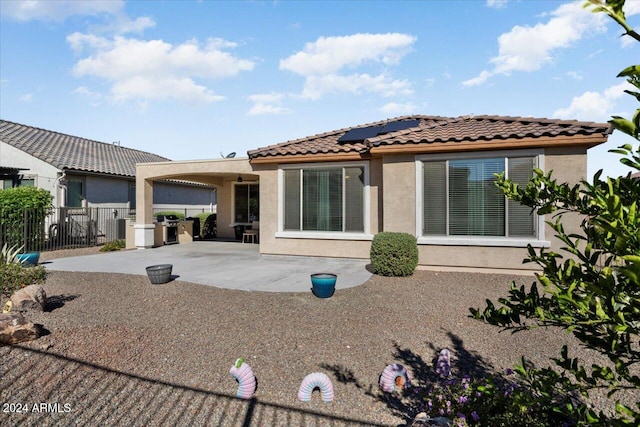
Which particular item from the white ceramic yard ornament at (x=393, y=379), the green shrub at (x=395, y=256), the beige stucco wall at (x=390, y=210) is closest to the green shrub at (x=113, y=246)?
the beige stucco wall at (x=390, y=210)

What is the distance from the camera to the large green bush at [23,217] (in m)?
12.5

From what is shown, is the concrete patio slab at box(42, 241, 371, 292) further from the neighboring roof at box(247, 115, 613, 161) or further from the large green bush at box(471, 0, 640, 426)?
the large green bush at box(471, 0, 640, 426)

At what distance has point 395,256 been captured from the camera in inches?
334

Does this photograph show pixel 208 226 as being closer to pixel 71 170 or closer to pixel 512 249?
pixel 71 170

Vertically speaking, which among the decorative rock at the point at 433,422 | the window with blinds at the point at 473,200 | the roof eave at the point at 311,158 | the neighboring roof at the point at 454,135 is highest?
the neighboring roof at the point at 454,135

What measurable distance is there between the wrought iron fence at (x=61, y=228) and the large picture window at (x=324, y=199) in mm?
8890

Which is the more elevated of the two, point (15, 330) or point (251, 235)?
point (251, 235)

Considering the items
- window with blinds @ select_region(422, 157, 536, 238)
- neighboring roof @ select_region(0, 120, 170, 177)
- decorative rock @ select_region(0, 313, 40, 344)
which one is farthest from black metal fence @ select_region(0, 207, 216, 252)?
window with blinds @ select_region(422, 157, 536, 238)

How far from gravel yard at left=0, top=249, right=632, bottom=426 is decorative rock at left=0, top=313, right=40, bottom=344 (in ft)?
0.48

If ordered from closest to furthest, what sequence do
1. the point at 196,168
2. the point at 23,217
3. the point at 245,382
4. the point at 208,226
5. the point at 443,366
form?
1. the point at 245,382
2. the point at 443,366
3. the point at 23,217
4. the point at 196,168
5. the point at 208,226

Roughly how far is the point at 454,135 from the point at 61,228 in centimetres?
1633

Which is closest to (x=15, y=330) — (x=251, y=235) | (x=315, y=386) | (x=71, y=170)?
(x=315, y=386)

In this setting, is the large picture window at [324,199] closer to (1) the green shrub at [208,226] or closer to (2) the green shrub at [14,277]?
(2) the green shrub at [14,277]

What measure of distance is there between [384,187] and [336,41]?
7.58 m
